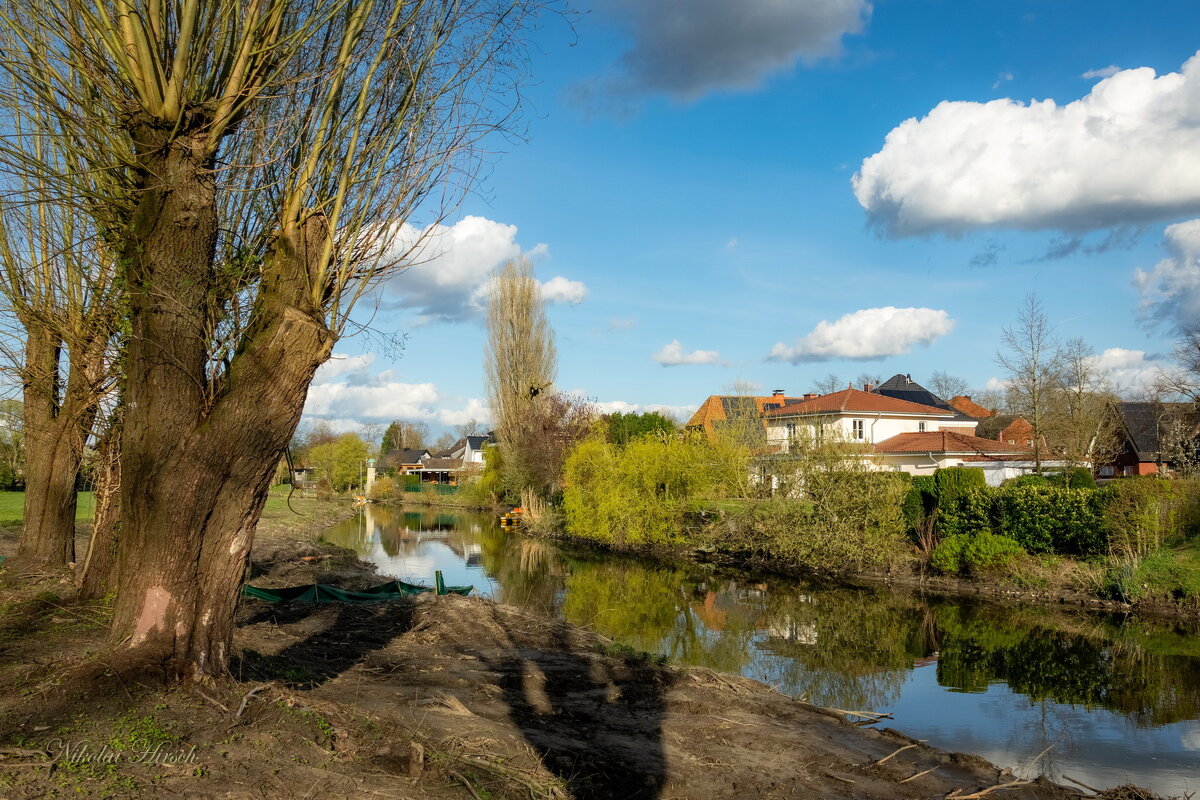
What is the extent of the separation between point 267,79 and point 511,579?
58.7 feet

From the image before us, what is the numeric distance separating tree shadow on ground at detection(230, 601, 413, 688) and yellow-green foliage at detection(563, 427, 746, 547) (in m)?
17.9

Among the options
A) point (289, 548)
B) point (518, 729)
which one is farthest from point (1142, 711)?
point (289, 548)

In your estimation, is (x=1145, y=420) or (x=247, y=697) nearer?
(x=247, y=697)

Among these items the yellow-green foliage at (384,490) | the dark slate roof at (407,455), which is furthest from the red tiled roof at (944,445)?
the dark slate roof at (407,455)

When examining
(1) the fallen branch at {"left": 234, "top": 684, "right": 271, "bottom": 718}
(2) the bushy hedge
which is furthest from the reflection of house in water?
(1) the fallen branch at {"left": 234, "top": 684, "right": 271, "bottom": 718}

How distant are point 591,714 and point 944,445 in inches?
1488

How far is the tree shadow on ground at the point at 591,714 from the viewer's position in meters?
6.02

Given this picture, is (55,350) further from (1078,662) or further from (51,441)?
(1078,662)

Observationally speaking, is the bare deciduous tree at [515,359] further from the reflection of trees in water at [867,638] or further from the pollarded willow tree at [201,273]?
the pollarded willow tree at [201,273]

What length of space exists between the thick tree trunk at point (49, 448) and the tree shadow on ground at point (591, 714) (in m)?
5.88

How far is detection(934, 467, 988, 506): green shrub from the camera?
72.7ft

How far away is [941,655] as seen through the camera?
45.3 feet

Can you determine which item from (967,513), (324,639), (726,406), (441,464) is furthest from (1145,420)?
(441,464)

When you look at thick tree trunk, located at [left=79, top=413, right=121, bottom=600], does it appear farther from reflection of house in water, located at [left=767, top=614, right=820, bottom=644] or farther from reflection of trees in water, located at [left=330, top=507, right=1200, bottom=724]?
reflection of house in water, located at [left=767, top=614, right=820, bottom=644]
